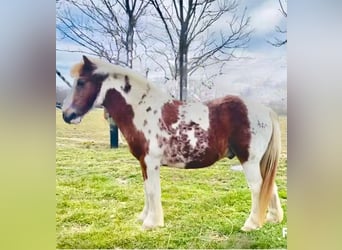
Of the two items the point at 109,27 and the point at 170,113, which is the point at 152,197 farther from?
the point at 109,27

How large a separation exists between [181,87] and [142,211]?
53cm

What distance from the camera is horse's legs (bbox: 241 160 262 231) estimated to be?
5.59 ft

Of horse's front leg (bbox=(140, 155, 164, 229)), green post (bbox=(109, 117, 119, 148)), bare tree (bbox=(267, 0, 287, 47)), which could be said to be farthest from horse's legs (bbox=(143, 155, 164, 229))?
bare tree (bbox=(267, 0, 287, 47))

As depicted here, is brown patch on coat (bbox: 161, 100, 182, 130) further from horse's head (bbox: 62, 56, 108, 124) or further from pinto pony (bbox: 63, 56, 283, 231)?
horse's head (bbox: 62, 56, 108, 124)

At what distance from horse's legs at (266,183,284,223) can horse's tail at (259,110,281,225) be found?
0.02 m

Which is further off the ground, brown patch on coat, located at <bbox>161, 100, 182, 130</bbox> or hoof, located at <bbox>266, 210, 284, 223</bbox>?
brown patch on coat, located at <bbox>161, 100, 182, 130</bbox>

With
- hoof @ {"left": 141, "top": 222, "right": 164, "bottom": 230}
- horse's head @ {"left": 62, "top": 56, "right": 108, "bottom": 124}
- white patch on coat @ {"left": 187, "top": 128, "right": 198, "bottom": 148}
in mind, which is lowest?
hoof @ {"left": 141, "top": 222, "right": 164, "bottom": 230}

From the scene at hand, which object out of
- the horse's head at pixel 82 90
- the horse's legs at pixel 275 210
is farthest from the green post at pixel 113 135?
the horse's legs at pixel 275 210

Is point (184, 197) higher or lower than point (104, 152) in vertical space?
lower

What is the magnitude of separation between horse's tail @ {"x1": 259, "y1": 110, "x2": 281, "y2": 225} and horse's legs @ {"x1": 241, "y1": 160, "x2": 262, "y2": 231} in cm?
2

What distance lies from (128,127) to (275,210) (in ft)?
2.27
